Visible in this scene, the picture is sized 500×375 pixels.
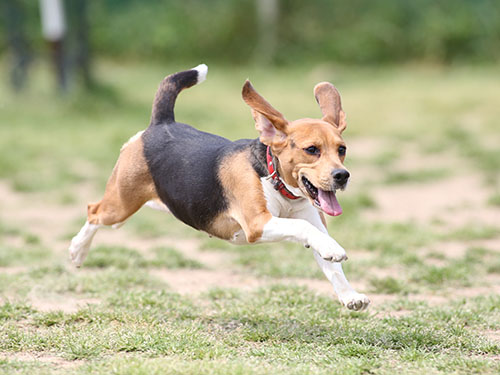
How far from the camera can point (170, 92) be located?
566cm

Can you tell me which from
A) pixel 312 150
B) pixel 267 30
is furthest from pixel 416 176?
pixel 267 30

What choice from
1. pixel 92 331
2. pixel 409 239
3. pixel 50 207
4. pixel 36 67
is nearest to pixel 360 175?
pixel 409 239

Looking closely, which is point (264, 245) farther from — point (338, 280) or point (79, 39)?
point (79, 39)

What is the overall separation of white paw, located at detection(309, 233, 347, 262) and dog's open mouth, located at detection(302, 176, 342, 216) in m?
0.16

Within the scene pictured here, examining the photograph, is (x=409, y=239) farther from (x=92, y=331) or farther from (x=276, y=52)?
(x=276, y=52)

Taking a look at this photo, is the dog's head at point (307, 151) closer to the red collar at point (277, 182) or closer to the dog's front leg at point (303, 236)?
the red collar at point (277, 182)

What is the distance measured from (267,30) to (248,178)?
16.6 m

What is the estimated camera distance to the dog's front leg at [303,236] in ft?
14.5

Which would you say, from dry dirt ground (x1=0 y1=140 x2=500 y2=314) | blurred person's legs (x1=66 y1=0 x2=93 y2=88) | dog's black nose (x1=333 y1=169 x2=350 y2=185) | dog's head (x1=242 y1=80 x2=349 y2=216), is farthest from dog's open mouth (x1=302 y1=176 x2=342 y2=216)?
blurred person's legs (x1=66 y1=0 x2=93 y2=88)

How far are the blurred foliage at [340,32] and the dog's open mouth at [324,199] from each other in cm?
1654

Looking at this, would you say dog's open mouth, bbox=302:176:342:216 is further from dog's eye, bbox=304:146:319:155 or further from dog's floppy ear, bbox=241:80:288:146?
dog's floppy ear, bbox=241:80:288:146

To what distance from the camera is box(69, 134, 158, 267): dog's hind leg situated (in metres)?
5.52

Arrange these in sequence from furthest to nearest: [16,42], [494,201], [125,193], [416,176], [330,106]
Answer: [16,42]
[416,176]
[494,201]
[125,193]
[330,106]

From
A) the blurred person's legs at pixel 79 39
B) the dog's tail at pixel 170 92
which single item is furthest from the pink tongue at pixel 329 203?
the blurred person's legs at pixel 79 39
